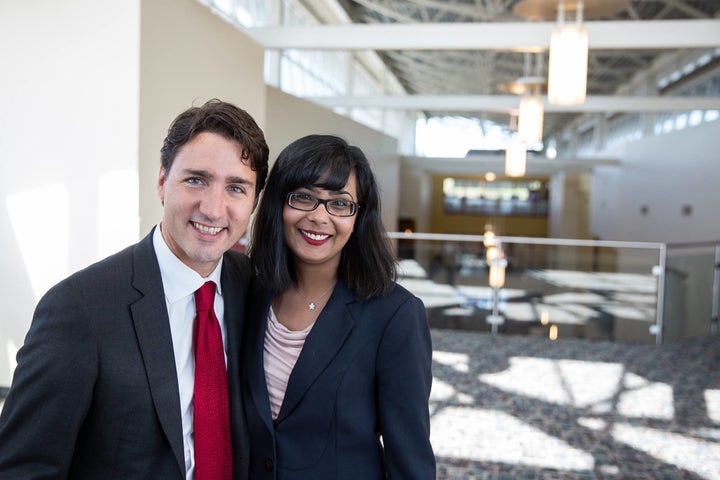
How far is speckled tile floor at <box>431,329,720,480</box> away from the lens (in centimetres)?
355

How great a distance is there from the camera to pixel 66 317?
1097mm

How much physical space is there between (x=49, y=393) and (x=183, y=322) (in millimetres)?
297

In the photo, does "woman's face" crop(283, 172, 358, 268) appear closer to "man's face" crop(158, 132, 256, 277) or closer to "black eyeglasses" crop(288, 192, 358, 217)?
"black eyeglasses" crop(288, 192, 358, 217)

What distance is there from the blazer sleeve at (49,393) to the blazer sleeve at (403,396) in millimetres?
634

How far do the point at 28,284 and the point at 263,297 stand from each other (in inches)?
117

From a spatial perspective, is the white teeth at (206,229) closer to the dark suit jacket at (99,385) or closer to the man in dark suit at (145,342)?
the man in dark suit at (145,342)

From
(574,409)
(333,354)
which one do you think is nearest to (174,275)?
(333,354)

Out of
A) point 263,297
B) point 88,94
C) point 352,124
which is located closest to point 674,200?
point 352,124

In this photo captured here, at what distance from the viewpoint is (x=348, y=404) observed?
4.54ft

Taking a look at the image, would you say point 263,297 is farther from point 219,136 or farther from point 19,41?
point 19,41

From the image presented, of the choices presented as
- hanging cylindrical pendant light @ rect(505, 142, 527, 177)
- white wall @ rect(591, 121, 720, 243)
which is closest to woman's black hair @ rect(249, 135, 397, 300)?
hanging cylindrical pendant light @ rect(505, 142, 527, 177)

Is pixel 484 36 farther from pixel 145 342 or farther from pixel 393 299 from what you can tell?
pixel 145 342

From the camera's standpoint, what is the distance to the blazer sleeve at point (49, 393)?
1.07 meters

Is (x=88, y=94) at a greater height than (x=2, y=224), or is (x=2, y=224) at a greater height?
(x=88, y=94)
